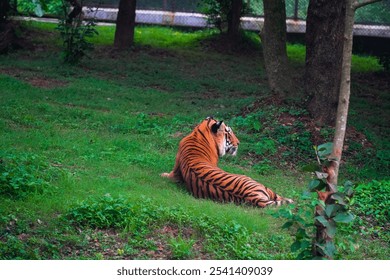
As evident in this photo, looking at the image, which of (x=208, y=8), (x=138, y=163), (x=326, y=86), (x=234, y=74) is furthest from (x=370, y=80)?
(x=138, y=163)

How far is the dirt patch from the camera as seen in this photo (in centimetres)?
1440

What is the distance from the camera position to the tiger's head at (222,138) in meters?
9.49

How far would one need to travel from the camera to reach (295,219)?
5.38 metres

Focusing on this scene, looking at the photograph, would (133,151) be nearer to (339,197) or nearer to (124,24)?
(339,197)

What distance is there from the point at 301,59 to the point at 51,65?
6661mm

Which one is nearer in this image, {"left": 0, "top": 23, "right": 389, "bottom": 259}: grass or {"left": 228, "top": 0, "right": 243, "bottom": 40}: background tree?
{"left": 0, "top": 23, "right": 389, "bottom": 259}: grass

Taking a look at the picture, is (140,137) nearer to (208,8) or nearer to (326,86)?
(326,86)

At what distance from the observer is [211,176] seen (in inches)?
326

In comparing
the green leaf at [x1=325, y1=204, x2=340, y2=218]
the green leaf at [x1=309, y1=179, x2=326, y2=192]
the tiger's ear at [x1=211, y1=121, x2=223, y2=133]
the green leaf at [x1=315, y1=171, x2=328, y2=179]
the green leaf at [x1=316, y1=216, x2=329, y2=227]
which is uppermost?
the green leaf at [x1=315, y1=171, x2=328, y2=179]

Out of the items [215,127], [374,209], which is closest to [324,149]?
[374,209]

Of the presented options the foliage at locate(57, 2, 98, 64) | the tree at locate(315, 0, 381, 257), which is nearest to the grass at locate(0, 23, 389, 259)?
the foliage at locate(57, 2, 98, 64)

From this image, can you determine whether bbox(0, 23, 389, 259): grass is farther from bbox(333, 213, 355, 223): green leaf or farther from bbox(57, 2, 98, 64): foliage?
bbox(333, 213, 355, 223): green leaf

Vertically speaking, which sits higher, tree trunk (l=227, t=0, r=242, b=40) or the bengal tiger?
tree trunk (l=227, t=0, r=242, b=40)

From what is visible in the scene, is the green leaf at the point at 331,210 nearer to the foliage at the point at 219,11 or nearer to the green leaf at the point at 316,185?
the green leaf at the point at 316,185
